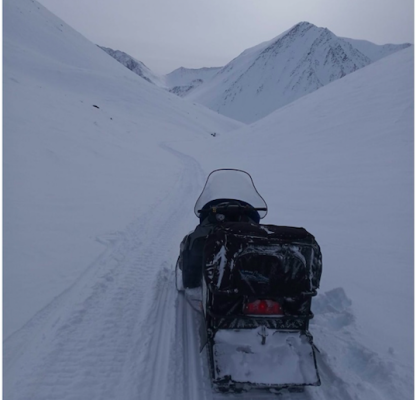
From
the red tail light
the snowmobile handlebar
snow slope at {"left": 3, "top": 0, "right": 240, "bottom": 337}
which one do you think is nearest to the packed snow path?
snow slope at {"left": 3, "top": 0, "right": 240, "bottom": 337}

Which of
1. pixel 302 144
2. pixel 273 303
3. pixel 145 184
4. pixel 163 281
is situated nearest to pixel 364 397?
pixel 273 303

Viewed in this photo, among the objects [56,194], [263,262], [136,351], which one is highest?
[263,262]

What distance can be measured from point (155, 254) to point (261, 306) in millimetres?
3494

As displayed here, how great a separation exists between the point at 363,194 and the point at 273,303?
7638mm

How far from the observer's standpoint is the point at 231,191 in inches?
189

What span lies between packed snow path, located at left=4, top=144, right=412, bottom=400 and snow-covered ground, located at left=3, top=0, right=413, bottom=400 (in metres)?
0.01

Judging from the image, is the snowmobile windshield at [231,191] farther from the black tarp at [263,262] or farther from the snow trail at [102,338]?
the black tarp at [263,262]

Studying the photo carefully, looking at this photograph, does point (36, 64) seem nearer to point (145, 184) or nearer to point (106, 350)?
point (145, 184)

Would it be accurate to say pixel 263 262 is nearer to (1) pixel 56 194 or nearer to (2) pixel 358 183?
(1) pixel 56 194

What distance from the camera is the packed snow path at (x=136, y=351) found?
2.93 m

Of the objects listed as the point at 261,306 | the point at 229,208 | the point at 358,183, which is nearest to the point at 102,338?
the point at 261,306

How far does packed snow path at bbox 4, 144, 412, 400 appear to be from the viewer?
9.61 feet

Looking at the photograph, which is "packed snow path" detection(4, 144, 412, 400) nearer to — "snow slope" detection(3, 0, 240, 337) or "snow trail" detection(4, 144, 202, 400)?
"snow trail" detection(4, 144, 202, 400)

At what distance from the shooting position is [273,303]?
2979 millimetres
